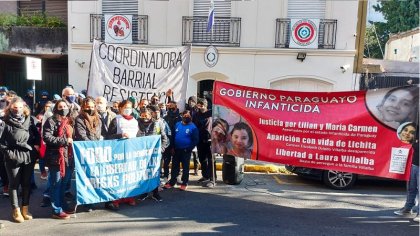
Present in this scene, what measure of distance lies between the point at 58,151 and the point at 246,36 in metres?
9.11

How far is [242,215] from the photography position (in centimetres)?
582

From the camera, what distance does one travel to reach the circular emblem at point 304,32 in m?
12.7

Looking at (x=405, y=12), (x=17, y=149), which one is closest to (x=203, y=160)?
(x=17, y=149)

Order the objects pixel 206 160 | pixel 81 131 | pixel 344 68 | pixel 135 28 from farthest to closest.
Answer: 1. pixel 135 28
2. pixel 344 68
3. pixel 206 160
4. pixel 81 131

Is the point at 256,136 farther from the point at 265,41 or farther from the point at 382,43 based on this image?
the point at 382,43

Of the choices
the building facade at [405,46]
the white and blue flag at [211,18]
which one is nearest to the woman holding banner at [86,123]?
the white and blue flag at [211,18]

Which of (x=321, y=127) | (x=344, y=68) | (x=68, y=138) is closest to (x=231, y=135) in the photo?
(x=321, y=127)

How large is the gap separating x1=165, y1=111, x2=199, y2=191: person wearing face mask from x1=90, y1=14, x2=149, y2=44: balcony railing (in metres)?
7.20

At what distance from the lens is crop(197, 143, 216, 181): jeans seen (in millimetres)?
7678

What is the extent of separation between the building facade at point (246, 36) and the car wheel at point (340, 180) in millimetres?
6057

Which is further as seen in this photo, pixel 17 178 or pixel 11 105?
pixel 17 178

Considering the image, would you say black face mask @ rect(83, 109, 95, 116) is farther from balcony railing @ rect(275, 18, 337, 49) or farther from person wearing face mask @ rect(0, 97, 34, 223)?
balcony railing @ rect(275, 18, 337, 49)

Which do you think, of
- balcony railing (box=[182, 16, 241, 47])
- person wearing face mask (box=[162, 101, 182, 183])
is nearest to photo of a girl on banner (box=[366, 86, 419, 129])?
person wearing face mask (box=[162, 101, 182, 183])

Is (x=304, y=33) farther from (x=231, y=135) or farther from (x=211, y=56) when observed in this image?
(x=231, y=135)
